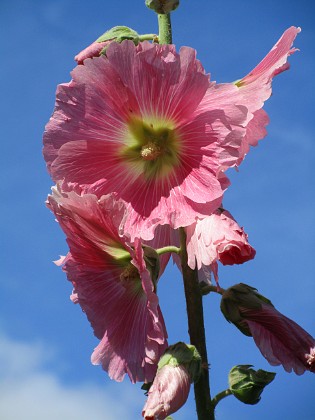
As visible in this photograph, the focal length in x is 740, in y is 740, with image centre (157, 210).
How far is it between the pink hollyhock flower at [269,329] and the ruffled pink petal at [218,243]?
0.44ft

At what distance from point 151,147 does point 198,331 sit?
0.51 metres

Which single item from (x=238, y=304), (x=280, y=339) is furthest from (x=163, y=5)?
(x=280, y=339)

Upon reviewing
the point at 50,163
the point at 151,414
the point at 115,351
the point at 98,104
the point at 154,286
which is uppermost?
the point at 98,104

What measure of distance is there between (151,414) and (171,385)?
8cm

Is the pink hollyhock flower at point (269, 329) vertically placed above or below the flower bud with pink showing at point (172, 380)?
above

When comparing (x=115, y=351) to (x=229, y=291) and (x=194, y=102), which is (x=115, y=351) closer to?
(x=229, y=291)

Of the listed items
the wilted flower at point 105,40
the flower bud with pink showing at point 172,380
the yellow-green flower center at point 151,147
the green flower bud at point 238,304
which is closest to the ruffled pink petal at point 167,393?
the flower bud with pink showing at point 172,380

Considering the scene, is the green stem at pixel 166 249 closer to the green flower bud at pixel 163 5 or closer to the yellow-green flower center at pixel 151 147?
the yellow-green flower center at pixel 151 147

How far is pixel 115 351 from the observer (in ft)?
6.01

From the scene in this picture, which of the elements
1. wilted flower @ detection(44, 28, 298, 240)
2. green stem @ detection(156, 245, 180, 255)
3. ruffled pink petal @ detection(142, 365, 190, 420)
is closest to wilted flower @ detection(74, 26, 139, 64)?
wilted flower @ detection(44, 28, 298, 240)

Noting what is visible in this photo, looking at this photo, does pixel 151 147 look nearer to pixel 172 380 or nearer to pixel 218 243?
pixel 218 243

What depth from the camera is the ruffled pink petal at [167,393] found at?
1598 millimetres

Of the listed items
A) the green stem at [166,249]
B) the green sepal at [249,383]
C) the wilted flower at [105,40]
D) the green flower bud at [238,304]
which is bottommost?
the green sepal at [249,383]

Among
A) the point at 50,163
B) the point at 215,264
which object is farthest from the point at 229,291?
the point at 50,163
